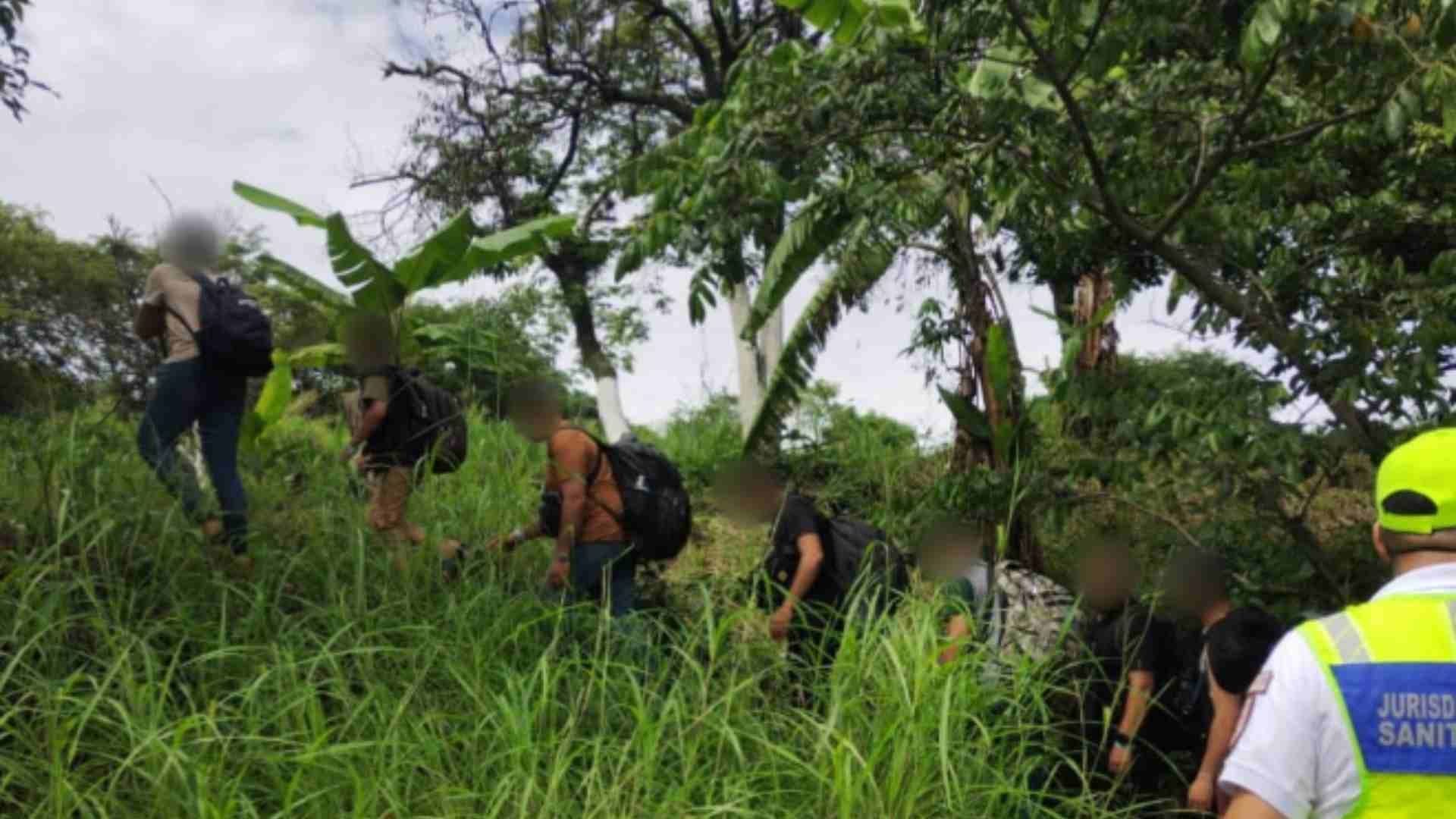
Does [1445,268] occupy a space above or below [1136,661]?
above

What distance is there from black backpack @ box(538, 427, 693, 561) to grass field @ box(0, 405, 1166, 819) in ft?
0.94

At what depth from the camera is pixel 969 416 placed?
7719 millimetres

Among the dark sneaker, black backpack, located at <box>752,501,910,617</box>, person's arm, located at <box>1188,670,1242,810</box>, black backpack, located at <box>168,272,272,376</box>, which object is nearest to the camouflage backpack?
black backpack, located at <box>752,501,910,617</box>

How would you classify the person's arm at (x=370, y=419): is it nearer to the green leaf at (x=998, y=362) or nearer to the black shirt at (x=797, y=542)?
the black shirt at (x=797, y=542)

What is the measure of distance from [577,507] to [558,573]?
0.25 metres

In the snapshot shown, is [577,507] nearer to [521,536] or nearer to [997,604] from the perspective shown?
[521,536]

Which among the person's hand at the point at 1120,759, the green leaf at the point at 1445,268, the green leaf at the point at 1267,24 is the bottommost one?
the person's hand at the point at 1120,759

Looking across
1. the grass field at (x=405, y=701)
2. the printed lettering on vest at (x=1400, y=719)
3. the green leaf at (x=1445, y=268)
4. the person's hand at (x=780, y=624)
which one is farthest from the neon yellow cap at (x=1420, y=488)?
the green leaf at (x=1445, y=268)

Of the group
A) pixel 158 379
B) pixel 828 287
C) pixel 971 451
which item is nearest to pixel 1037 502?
pixel 971 451

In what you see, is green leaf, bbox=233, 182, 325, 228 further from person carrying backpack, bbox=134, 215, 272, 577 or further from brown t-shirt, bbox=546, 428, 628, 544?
brown t-shirt, bbox=546, 428, 628, 544

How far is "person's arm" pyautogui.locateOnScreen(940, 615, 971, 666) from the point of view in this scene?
4051 mm

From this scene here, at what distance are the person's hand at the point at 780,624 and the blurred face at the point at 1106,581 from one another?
1.04 m

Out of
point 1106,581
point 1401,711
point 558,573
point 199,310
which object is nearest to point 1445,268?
point 1106,581

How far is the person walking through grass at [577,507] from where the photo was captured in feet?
16.2
